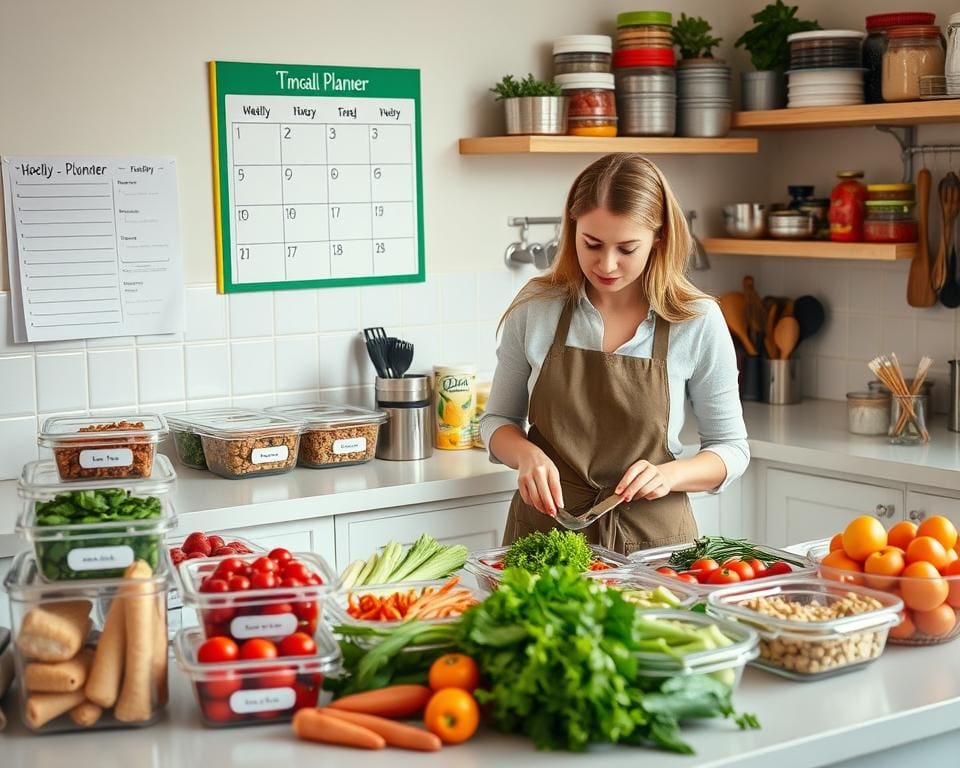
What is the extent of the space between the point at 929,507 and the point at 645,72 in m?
1.55

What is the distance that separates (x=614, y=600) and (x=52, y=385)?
6.55 feet

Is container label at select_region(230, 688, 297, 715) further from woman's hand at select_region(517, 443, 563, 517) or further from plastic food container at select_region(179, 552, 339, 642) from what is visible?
woman's hand at select_region(517, 443, 563, 517)

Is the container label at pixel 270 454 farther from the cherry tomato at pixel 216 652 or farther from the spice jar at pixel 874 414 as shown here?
the spice jar at pixel 874 414

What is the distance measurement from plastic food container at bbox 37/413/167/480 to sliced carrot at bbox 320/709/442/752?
77cm

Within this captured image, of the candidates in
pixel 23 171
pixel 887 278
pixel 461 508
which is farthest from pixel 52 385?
pixel 887 278

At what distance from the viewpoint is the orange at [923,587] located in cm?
202

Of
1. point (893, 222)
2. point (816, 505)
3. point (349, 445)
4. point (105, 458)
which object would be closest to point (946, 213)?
point (893, 222)

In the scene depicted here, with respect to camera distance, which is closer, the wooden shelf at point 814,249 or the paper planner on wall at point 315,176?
the paper planner on wall at point 315,176

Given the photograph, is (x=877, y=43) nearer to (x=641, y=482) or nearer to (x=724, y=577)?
(x=641, y=482)

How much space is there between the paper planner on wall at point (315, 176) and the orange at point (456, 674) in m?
1.98

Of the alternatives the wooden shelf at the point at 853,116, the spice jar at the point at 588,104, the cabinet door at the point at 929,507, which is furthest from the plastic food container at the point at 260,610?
the wooden shelf at the point at 853,116

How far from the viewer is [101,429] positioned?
2.70 m

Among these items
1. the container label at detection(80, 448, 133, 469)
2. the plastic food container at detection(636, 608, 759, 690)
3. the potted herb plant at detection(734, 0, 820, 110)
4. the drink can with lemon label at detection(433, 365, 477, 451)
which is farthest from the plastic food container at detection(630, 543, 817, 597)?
the potted herb plant at detection(734, 0, 820, 110)

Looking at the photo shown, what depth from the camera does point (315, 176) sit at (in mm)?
3621
